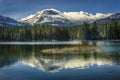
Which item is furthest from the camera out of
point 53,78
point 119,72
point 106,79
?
point 119,72

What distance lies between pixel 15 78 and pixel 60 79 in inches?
285

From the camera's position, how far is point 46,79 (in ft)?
136

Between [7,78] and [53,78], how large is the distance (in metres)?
7.16

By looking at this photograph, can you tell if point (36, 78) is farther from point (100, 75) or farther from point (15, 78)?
point (100, 75)

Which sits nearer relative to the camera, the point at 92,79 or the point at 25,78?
the point at 92,79

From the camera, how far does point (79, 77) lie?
42.1 metres

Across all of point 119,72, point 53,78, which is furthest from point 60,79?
point 119,72

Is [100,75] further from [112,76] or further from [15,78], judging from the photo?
[15,78]

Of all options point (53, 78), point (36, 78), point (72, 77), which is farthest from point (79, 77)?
point (36, 78)

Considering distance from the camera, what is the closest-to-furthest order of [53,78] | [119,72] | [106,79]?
[106,79], [53,78], [119,72]

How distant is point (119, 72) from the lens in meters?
45.0

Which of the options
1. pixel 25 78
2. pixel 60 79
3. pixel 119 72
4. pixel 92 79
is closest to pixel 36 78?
pixel 25 78

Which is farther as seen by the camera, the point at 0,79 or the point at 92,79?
the point at 0,79

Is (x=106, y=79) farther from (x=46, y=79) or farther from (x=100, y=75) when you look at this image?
(x=46, y=79)
